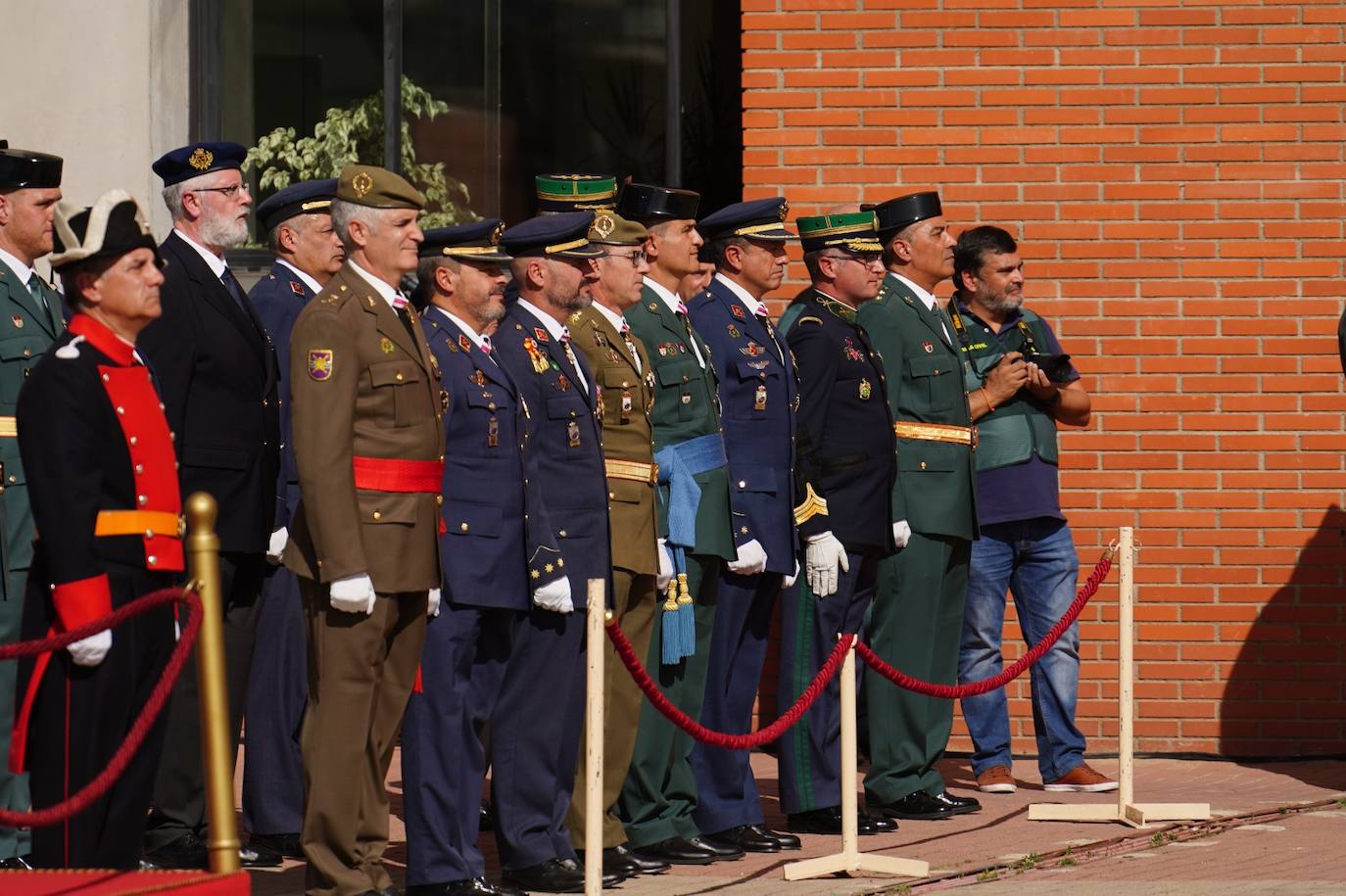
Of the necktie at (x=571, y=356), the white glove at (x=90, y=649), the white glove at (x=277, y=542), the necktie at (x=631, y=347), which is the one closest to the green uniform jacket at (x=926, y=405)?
the necktie at (x=631, y=347)

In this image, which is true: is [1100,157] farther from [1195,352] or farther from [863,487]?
[863,487]

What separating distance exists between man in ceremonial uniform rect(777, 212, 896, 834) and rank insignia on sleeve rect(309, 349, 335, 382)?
92.5 inches

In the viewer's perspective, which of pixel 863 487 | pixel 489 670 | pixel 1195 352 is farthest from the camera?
pixel 1195 352

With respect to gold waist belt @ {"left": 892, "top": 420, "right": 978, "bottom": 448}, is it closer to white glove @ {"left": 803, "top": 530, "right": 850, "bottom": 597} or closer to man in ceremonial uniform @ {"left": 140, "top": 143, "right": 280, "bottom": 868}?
white glove @ {"left": 803, "top": 530, "right": 850, "bottom": 597}

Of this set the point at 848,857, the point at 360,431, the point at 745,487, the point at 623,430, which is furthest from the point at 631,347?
the point at 848,857

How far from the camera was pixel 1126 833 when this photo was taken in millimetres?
8375

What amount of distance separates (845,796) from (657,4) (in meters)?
4.86

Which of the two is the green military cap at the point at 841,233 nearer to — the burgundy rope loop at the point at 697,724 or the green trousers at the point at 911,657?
the green trousers at the point at 911,657

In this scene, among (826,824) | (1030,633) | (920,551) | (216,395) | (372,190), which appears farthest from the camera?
(1030,633)

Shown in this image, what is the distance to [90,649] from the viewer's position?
5.73 meters

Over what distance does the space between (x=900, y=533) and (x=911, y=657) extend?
0.58 metres

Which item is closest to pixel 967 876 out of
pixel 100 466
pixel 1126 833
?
pixel 1126 833

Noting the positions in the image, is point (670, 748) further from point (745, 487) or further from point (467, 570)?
point (467, 570)

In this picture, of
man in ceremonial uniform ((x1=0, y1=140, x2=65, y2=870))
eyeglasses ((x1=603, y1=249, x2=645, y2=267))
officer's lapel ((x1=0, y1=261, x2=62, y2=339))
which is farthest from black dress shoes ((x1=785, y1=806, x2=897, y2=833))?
officer's lapel ((x1=0, y1=261, x2=62, y2=339))
